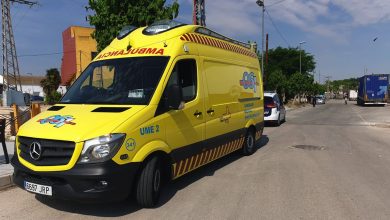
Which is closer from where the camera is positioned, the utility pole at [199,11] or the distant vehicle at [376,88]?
the utility pole at [199,11]

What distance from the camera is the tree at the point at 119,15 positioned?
41.2 feet

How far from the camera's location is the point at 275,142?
12703 mm

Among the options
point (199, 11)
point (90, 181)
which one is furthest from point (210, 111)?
point (199, 11)

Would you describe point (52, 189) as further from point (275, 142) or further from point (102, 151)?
point (275, 142)

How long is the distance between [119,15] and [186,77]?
685cm

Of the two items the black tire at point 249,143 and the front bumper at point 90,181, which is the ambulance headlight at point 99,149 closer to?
the front bumper at point 90,181

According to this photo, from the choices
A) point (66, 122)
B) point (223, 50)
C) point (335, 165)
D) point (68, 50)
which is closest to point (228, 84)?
point (223, 50)

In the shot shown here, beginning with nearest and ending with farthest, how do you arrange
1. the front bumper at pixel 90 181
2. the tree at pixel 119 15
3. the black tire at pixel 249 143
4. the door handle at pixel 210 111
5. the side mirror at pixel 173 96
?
the front bumper at pixel 90 181 → the side mirror at pixel 173 96 → the door handle at pixel 210 111 → the black tire at pixel 249 143 → the tree at pixel 119 15

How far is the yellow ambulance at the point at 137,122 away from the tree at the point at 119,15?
4.74m

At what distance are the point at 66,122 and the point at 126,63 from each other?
162 centimetres

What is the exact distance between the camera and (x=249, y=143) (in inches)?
396

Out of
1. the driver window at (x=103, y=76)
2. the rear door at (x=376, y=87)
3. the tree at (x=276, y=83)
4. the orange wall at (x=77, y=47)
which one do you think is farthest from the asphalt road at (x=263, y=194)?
the tree at (x=276, y=83)

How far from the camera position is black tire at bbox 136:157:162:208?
5375 mm

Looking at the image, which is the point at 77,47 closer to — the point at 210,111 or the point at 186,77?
the point at 210,111
